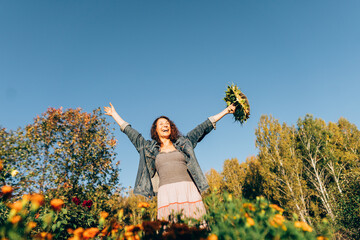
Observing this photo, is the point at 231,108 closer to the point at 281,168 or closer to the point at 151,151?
the point at 151,151

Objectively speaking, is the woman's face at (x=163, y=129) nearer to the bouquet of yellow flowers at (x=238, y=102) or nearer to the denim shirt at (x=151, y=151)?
the denim shirt at (x=151, y=151)

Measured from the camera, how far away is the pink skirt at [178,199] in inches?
112

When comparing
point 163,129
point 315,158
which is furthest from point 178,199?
point 315,158

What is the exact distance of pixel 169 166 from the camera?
3252mm

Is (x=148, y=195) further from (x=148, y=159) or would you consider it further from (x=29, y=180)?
(x=29, y=180)

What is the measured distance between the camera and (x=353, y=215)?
5930 mm

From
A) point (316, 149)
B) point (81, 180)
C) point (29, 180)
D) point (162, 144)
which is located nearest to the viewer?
point (162, 144)

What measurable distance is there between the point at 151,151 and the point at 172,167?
0.66 metres

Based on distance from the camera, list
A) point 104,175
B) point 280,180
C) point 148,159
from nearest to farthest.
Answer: point 148,159 → point 104,175 → point 280,180

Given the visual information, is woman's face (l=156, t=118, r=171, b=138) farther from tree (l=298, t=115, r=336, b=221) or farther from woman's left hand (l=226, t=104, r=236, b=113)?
tree (l=298, t=115, r=336, b=221)

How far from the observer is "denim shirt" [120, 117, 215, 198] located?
3.58m

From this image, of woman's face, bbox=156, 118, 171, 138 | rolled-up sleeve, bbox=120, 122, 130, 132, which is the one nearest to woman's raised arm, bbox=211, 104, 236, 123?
woman's face, bbox=156, 118, 171, 138

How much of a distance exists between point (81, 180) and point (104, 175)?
40.1 inches

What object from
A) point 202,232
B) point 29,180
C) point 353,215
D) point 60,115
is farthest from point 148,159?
point 60,115
